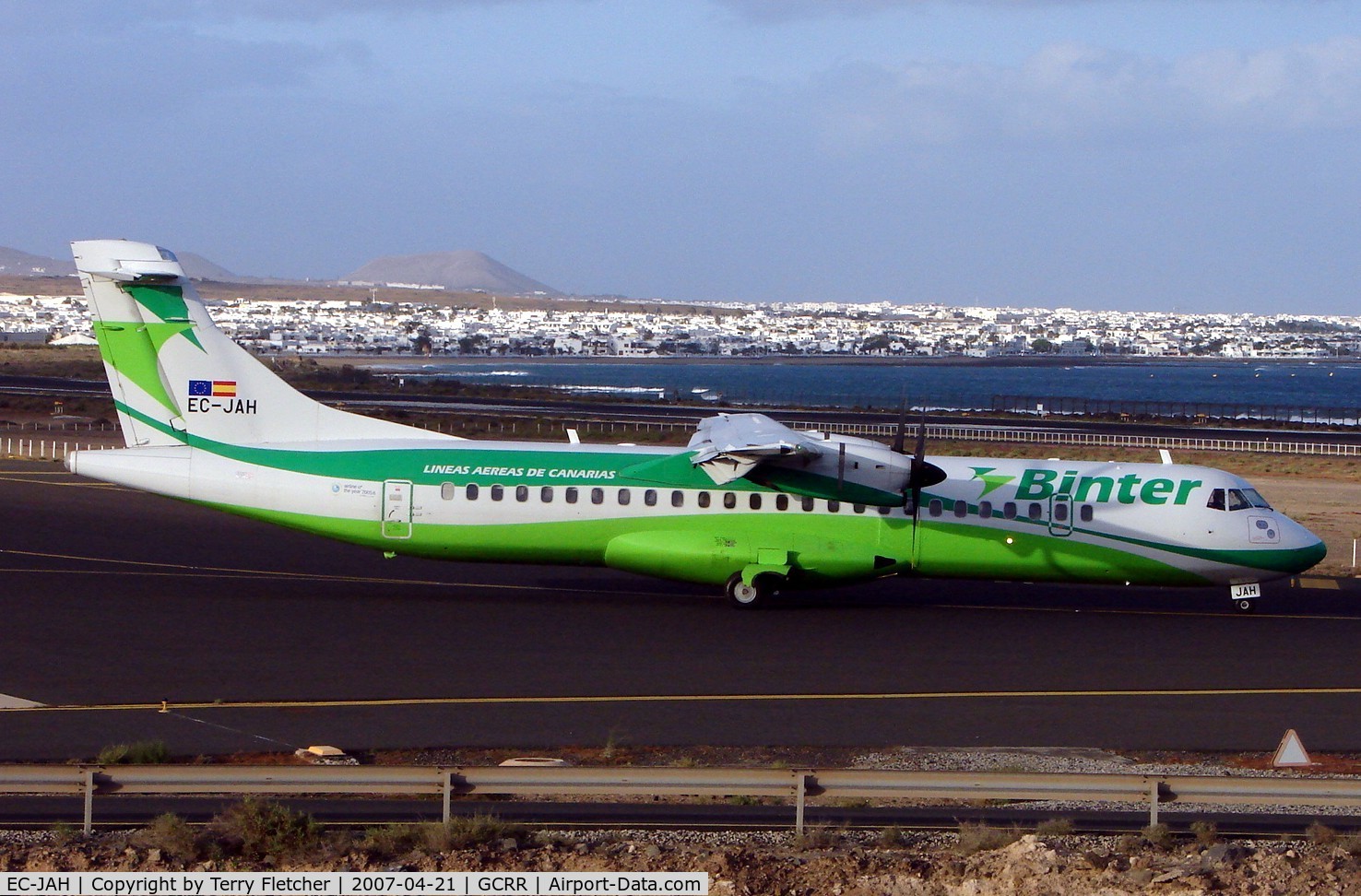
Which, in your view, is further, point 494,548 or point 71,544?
point 71,544

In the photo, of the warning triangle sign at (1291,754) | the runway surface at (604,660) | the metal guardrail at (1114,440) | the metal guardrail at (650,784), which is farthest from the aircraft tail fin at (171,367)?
the metal guardrail at (1114,440)

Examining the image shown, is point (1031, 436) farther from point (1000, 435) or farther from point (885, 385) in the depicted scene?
point (885, 385)

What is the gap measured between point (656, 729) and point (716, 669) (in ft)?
11.4

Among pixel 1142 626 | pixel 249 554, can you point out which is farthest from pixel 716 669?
pixel 249 554

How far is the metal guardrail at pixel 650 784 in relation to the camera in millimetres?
10773

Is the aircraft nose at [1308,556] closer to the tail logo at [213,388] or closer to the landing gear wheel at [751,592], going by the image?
the landing gear wheel at [751,592]

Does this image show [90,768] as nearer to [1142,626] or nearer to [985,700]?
[985,700]

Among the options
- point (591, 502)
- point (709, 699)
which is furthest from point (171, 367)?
point (709, 699)

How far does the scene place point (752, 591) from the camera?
2441 centimetres

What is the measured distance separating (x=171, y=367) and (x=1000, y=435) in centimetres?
4786

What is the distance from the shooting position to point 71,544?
29594 mm

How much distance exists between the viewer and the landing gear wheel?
2439 cm

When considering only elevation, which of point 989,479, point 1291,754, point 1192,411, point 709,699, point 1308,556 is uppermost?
point 1192,411

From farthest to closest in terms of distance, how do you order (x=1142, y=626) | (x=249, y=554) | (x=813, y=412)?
(x=813, y=412) < (x=249, y=554) < (x=1142, y=626)
